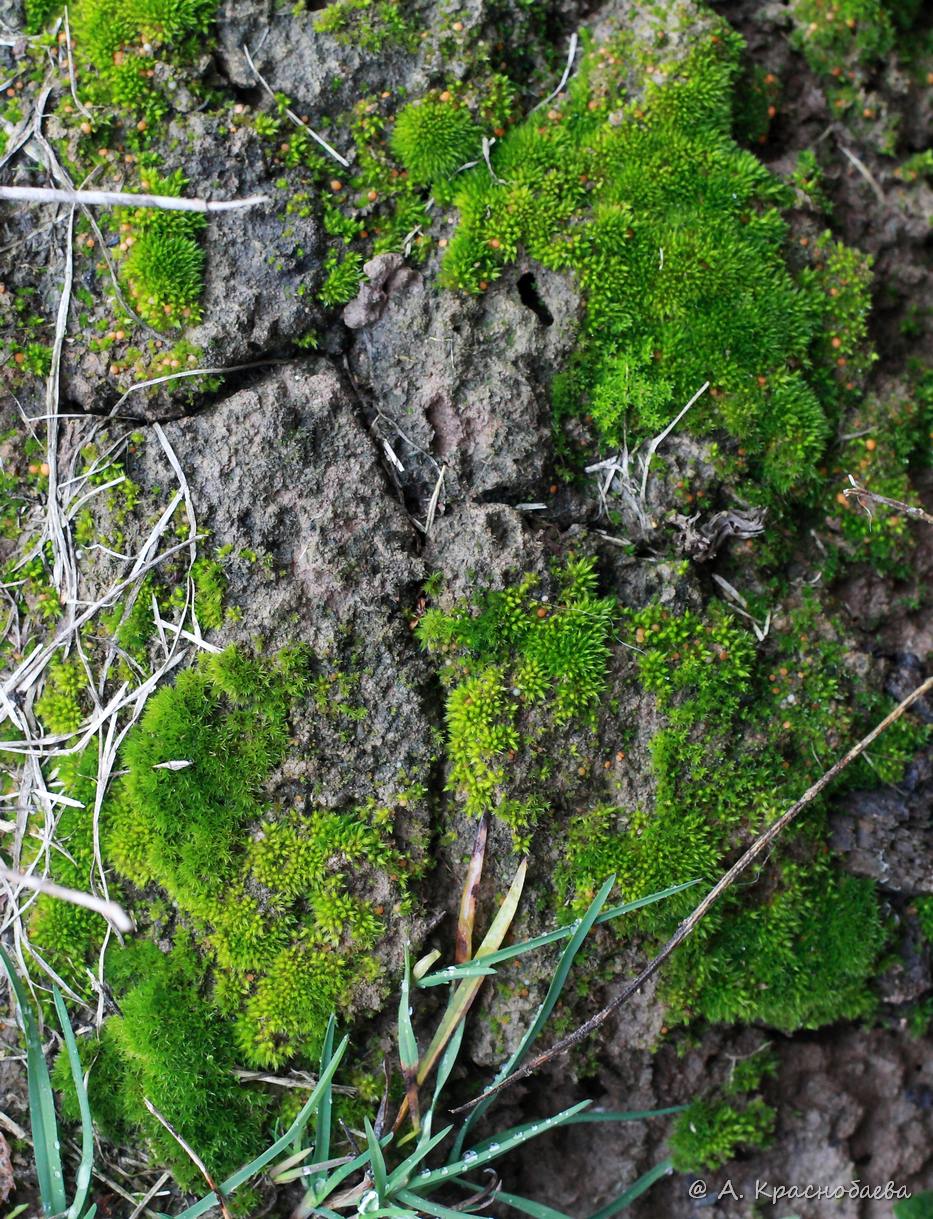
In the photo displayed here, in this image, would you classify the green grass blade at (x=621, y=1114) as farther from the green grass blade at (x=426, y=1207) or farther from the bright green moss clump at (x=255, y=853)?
the bright green moss clump at (x=255, y=853)

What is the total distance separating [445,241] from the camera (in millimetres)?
3678

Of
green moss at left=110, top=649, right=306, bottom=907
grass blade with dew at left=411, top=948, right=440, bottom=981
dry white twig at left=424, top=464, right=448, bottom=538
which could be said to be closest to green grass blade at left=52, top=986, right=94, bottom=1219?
green moss at left=110, top=649, right=306, bottom=907

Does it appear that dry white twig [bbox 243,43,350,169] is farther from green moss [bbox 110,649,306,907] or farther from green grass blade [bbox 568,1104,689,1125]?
green grass blade [bbox 568,1104,689,1125]

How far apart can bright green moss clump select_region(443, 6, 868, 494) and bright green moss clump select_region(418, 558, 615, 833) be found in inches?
Answer: 28.9

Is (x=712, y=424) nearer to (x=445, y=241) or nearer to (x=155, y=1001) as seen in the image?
(x=445, y=241)

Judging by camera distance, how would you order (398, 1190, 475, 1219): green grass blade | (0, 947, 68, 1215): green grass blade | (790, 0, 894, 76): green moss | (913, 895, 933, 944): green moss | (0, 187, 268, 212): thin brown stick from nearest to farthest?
(0, 187, 268, 212): thin brown stick → (398, 1190, 475, 1219): green grass blade → (0, 947, 68, 1215): green grass blade → (913, 895, 933, 944): green moss → (790, 0, 894, 76): green moss

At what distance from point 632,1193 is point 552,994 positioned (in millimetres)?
916

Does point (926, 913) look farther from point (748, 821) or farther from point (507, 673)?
point (507, 673)

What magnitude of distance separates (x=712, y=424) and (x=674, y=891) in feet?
5.58

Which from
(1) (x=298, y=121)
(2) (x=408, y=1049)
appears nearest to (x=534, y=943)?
(2) (x=408, y=1049)

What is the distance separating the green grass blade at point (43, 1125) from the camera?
10.7 ft

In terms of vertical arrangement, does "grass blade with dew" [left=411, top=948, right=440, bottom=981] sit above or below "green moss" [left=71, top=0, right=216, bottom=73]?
below

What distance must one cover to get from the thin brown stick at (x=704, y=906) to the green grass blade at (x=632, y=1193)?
53cm

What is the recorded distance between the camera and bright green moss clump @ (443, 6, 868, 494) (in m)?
3.66
